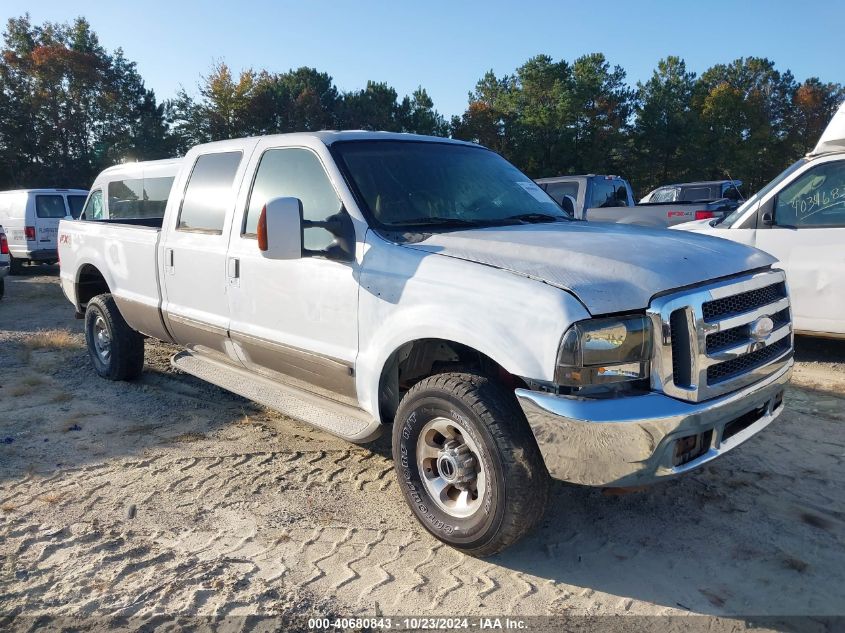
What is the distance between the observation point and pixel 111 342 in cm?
580

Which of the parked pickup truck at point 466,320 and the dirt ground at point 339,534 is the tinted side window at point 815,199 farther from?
the parked pickup truck at point 466,320

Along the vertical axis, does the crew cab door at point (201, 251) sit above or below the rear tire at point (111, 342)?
above

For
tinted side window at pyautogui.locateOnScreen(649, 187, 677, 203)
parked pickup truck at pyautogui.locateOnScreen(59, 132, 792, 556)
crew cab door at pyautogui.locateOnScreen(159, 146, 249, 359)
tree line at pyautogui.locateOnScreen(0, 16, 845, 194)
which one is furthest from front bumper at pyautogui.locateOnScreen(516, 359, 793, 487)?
tree line at pyautogui.locateOnScreen(0, 16, 845, 194)

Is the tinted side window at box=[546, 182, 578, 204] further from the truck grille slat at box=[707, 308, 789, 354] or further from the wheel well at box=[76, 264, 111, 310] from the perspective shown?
the truck grille slat at box=[707, 308, 789, 354]

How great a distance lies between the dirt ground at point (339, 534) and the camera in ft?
8.94

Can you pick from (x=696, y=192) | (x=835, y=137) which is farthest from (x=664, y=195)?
(x=835, y=137)

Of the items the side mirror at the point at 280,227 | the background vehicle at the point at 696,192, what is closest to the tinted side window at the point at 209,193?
the side mirror at the point at 280,227

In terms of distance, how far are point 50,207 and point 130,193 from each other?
398 inches

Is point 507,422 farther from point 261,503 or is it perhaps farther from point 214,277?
point 214,277

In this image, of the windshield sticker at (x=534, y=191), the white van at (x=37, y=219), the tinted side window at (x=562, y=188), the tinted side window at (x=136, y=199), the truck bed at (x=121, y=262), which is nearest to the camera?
the windshield sticker at (x=534, y=191)

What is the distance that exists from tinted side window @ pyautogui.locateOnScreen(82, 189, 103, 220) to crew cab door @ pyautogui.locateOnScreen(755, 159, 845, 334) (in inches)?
257

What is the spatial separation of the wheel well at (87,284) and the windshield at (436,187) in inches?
146

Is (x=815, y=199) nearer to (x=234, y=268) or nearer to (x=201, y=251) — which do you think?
(x=234, y=268)

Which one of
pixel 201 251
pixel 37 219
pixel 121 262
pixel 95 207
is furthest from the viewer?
pixel 37 219
